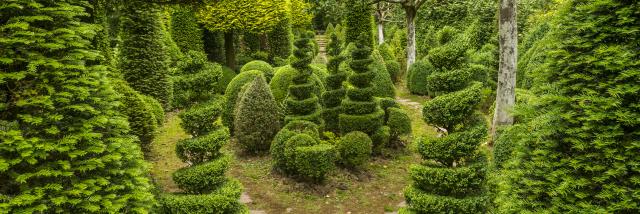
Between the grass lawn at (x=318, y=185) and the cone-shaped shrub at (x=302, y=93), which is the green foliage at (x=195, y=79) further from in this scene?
the cone-shaped shrub at (x=302, y=93)

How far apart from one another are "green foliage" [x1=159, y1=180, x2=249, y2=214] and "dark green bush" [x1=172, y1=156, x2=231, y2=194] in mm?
154

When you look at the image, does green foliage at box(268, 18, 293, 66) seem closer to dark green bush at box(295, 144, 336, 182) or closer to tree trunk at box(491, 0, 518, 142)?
tree trunk at box(491, 0, 518, 142)

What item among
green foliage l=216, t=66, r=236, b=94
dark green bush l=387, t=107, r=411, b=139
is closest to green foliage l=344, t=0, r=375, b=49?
green foliage l=216, t=66, r=236, b=94

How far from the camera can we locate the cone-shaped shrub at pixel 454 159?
6633mm

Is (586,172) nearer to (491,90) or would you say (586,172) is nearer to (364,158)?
(364,158)

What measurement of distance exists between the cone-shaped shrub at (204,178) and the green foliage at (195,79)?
8.6 inches

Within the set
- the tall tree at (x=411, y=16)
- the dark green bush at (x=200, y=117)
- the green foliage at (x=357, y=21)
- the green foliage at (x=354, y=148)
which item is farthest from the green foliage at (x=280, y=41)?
the dark green bush at (x=200, y=117)

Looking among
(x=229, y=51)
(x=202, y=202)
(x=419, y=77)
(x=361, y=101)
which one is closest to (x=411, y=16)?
(x=419, y=77)

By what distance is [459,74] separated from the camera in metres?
7.09

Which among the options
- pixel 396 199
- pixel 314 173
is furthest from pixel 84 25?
pixel 396 199

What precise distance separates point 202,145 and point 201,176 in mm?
460

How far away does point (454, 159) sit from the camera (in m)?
6.94

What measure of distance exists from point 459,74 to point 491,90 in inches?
460

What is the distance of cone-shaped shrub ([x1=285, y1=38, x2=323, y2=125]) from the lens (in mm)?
12359
